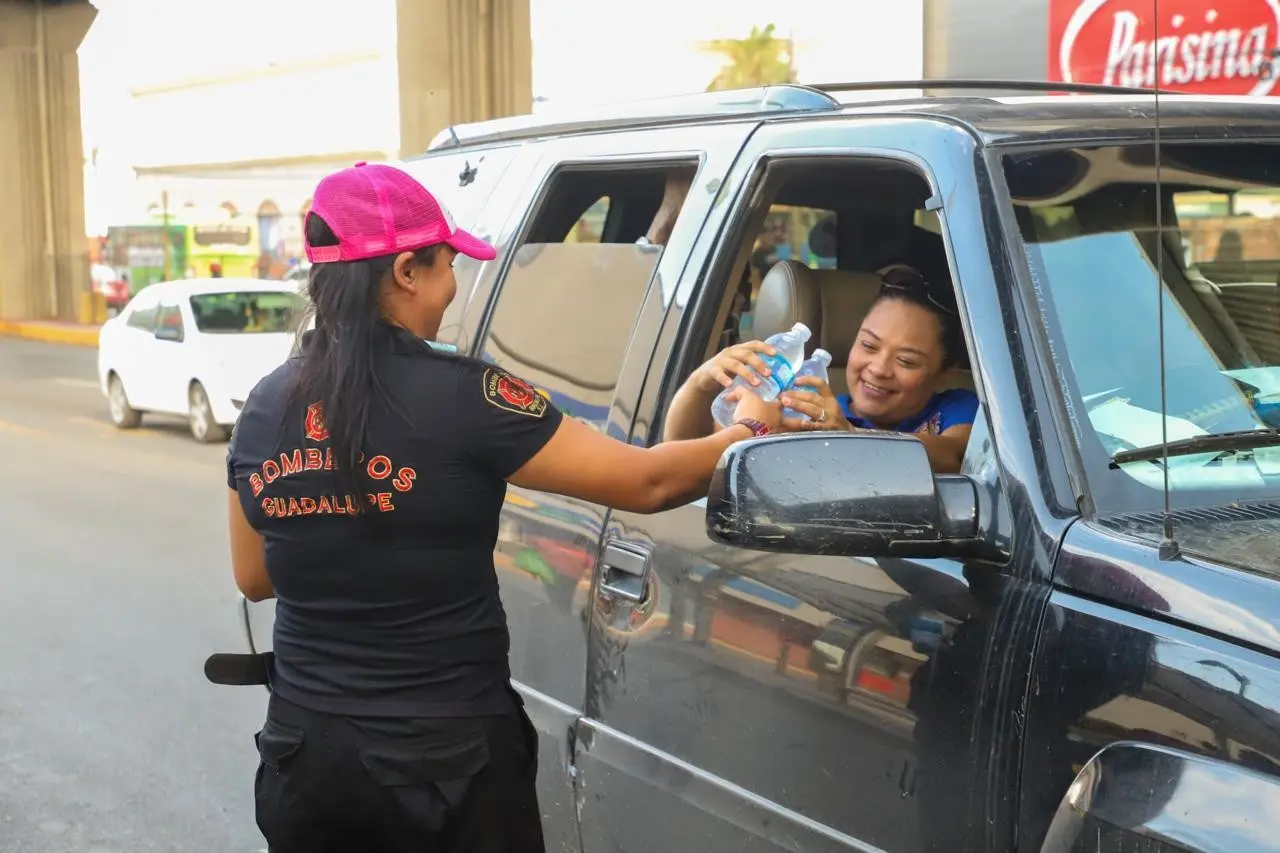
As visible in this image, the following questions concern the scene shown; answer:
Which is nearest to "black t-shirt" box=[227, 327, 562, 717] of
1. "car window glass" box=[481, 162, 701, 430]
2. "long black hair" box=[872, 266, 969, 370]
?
"car window glass" box=[481, 162, 701, 430]

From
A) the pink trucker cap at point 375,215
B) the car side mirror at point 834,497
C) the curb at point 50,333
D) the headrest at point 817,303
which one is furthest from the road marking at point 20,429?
the car side mirror at point 834,497

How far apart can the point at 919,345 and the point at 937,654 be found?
1192mm

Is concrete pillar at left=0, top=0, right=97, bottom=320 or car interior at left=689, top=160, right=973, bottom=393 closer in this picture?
car interior at left=689, top=160, right=973, bottom=393

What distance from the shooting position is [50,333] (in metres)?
31.5

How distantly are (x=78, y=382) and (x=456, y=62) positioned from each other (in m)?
7.34

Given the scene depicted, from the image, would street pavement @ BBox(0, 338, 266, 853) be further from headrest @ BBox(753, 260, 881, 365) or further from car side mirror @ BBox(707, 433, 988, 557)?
car side mirror @ BBox(707, 433, 988, 557)

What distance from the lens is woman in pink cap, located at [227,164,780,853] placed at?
230cm

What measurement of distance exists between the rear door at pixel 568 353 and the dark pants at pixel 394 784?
23.1 inches

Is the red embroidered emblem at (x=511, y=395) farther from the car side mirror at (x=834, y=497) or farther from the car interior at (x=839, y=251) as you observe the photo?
the car interior at (x=839, y=251)

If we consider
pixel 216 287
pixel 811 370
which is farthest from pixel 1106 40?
pixel 811 370

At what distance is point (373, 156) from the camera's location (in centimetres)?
5209

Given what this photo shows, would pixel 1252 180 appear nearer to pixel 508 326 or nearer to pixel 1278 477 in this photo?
pixel 1278 477

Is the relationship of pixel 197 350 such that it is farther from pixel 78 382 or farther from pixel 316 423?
pixel 316 423

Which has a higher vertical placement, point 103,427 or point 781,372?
point 781,372
